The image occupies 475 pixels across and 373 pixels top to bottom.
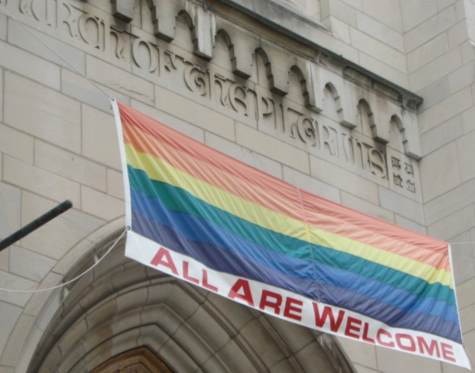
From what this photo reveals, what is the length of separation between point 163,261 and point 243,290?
950 millimetres

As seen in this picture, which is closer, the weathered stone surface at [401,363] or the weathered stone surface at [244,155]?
the weathered stone surface at [244,155]

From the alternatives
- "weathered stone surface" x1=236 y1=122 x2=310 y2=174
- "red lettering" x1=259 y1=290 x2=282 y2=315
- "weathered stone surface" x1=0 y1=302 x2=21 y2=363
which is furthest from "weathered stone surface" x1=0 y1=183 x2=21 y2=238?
"weathered stone surface" x1=236 y1=122 x2=310 y2=174

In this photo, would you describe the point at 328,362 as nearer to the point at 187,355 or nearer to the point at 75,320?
the point at 187,355

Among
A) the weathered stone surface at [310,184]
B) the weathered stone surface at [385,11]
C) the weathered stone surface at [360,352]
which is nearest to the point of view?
the weathered stone surface at [360,352]

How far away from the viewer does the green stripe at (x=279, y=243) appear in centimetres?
977

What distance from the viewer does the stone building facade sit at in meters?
10.1

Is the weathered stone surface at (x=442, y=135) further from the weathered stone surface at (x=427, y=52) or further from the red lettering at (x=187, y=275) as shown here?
the red lettering at (x=187, y=275)

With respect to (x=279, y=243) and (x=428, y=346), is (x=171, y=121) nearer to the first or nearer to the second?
(x=279, y=243)

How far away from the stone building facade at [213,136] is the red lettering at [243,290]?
1186 mm

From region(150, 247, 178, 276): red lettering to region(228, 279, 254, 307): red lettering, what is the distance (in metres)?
0.71

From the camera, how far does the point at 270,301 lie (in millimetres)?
10117

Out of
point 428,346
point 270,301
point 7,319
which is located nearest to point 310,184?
point 428,346

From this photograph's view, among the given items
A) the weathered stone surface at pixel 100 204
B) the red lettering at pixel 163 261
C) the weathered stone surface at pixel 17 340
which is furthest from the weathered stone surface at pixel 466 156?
the weathered stone surface at pixel 17 340

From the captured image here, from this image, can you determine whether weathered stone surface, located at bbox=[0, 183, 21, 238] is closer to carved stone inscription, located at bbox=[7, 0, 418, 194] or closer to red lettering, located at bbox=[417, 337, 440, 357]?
carved stone inscription, located at bbox=[7, 0, 418, 194]
